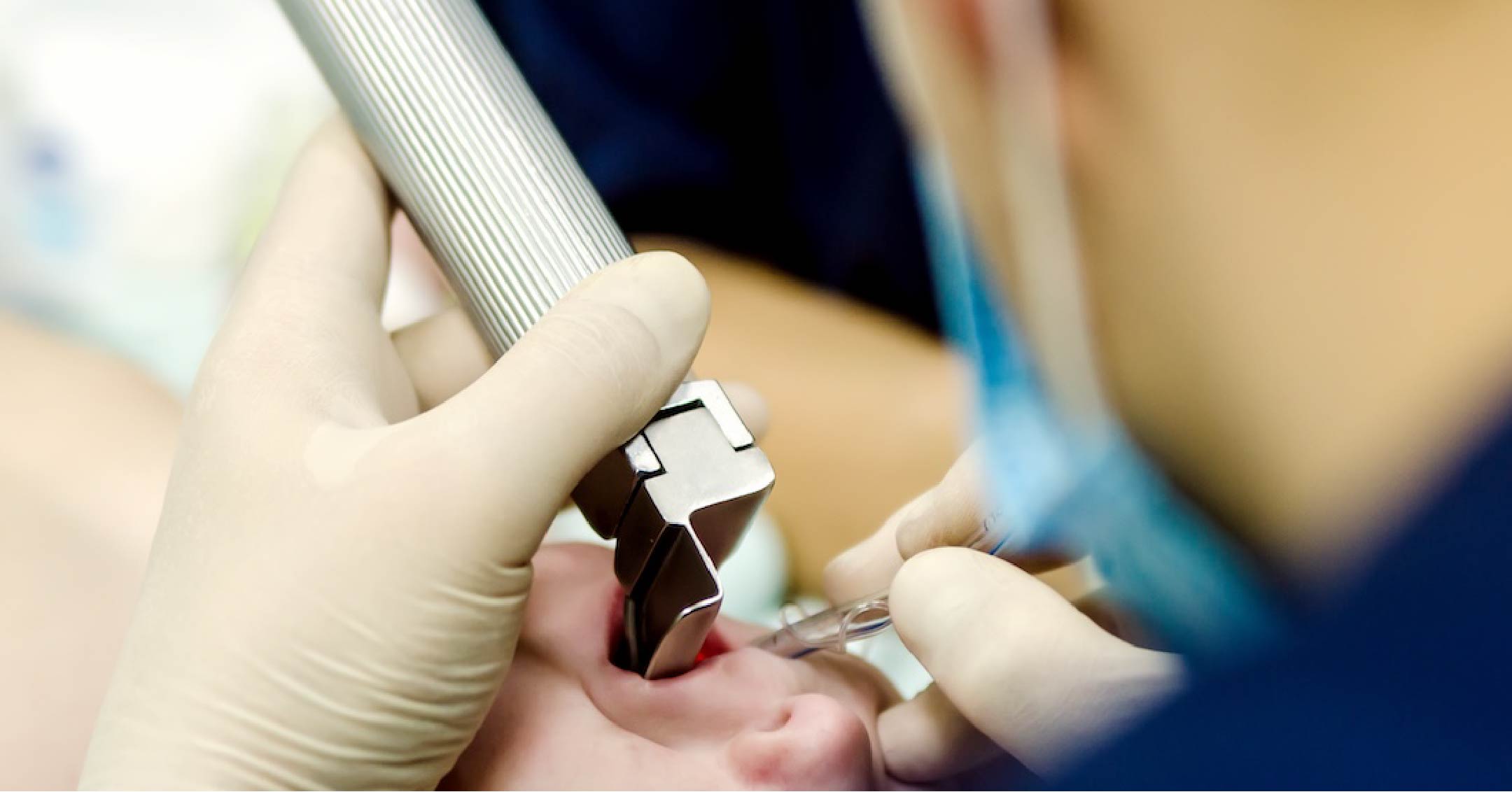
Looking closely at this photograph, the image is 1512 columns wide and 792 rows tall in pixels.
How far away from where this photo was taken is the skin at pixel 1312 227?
0.42 m

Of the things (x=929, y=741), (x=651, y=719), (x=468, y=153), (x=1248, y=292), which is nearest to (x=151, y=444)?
(x=468, y=153)

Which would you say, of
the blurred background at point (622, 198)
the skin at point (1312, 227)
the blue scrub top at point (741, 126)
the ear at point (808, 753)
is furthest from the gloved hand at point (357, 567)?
the blue scrub top at point (741, 126)

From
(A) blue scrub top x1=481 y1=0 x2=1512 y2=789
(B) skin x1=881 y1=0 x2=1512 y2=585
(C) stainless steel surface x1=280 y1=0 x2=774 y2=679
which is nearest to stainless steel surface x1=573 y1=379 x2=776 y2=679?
(C) stainless steel surface x1=280 y1=0 x2=774 y2=679

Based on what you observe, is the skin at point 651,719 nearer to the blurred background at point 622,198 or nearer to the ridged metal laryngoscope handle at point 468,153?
the ridged metal laryngoscope handle at point 468,153

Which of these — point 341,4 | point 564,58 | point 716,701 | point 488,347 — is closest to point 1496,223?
point 716,701

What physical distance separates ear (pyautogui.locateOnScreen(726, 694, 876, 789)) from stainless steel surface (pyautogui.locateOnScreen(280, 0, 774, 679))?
0.07 metres

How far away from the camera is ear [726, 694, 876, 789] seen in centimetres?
63

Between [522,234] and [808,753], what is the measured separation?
0.36m

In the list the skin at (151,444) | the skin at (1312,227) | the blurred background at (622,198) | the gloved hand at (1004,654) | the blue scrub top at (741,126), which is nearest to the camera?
the skin at (1312,227)

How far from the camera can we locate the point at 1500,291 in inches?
16.0

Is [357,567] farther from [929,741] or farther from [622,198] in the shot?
[622,198]

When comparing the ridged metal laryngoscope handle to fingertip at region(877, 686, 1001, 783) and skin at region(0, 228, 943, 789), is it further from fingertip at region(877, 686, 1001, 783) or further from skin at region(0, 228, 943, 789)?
fingertip at region(877, 686, 1001, 783)

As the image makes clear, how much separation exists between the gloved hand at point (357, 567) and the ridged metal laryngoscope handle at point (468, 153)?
0.23 ft

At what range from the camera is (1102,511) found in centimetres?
71
